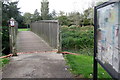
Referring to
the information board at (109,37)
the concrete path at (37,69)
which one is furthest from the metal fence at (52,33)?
the information board at (109,37)

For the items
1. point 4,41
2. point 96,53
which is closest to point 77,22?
point 4,41

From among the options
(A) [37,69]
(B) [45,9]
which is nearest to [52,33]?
(A) [37,69]

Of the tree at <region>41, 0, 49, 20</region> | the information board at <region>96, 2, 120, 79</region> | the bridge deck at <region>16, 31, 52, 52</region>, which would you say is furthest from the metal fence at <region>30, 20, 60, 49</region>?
the tree at <region>41, 0, 49, 20</region>

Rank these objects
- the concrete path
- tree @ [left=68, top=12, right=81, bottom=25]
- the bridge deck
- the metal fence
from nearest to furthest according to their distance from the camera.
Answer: the concrete path
the metal fence
the bridge deck
tree @ [left=68, top=12, right=81, bottom=25]

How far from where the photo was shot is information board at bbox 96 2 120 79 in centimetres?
256

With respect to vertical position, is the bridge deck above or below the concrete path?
above

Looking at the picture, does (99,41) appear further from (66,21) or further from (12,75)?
(66,21)

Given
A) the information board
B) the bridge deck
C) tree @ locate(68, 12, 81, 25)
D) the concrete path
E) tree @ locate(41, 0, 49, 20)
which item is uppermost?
tree @ locate(41, 0, 49, 20)

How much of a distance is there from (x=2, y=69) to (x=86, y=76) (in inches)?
99.4

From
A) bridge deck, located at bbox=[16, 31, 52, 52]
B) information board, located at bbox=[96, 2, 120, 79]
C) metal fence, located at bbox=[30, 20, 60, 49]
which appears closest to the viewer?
information board, located at bbox=[96, 2, 120, 79]

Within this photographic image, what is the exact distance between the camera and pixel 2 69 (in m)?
5.29

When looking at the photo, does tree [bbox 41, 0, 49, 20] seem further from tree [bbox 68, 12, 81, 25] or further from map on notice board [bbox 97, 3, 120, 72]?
map on notice board [bbox 97, 3, 120, 72]

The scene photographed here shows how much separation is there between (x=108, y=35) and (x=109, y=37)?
5 cm

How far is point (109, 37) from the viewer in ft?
9.49
